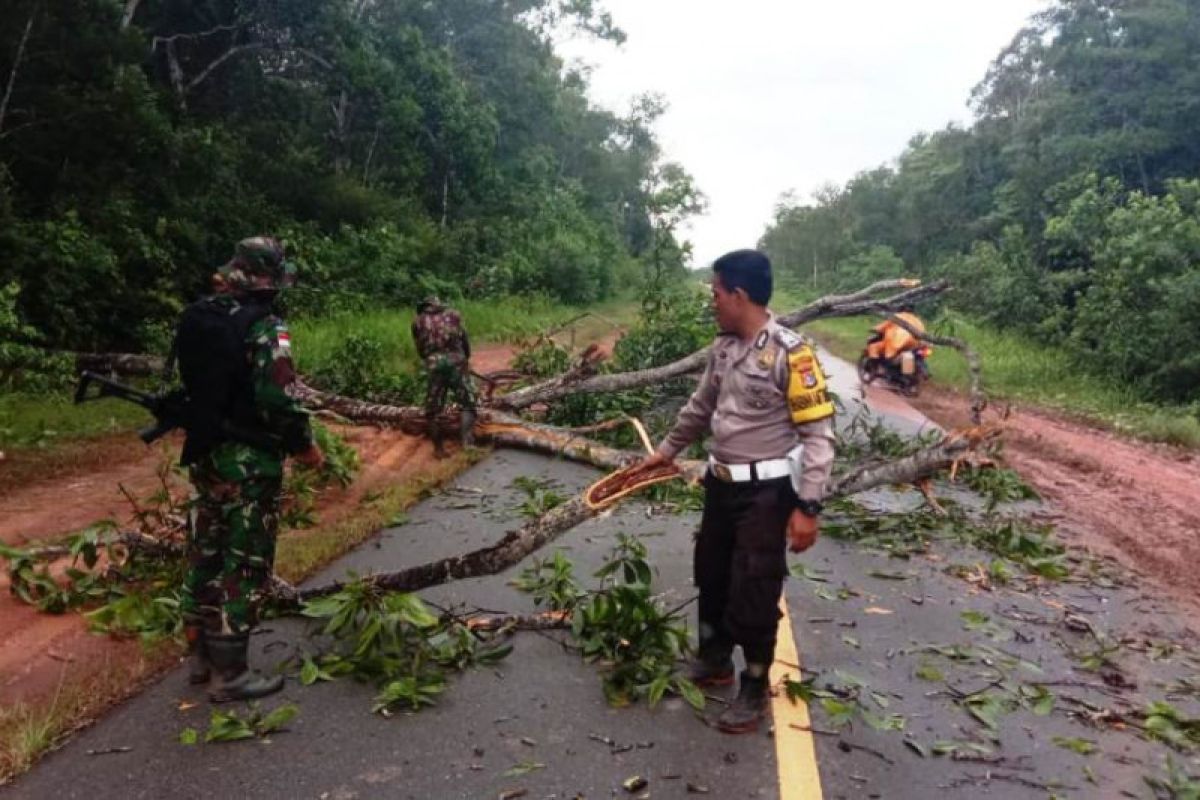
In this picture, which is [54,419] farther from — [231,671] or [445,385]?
[231,671]

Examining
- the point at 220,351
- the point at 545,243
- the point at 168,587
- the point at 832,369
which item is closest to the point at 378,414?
the point at 168,587

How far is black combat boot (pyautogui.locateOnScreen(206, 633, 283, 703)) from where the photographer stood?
3650mm

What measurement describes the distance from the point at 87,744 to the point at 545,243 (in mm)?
26857

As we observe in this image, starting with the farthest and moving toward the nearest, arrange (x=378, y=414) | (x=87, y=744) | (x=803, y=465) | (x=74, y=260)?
(x=74, y=260)
(x=378, y=414)
(x=803, y=465)
(x=87, y=744)

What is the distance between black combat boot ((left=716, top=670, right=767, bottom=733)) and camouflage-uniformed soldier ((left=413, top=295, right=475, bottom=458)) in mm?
5479

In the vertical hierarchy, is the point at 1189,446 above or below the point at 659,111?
below

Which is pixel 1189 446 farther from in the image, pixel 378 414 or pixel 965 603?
pixel 378 414

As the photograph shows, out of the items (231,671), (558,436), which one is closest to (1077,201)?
(558,436)

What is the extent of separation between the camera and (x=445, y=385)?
870cm

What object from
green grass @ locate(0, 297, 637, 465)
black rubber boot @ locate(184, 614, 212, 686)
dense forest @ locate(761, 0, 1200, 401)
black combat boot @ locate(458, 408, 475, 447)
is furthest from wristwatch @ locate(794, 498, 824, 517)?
dense forest @ locate(761, 0, 1200, 401)

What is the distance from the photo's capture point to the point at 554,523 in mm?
4617

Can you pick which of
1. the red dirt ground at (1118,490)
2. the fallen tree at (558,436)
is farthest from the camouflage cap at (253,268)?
the red dirt ground at (1118,490)

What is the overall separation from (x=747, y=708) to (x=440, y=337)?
570cm

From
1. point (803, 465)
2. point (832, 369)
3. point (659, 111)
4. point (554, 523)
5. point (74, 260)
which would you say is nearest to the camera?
point (803, 465)
